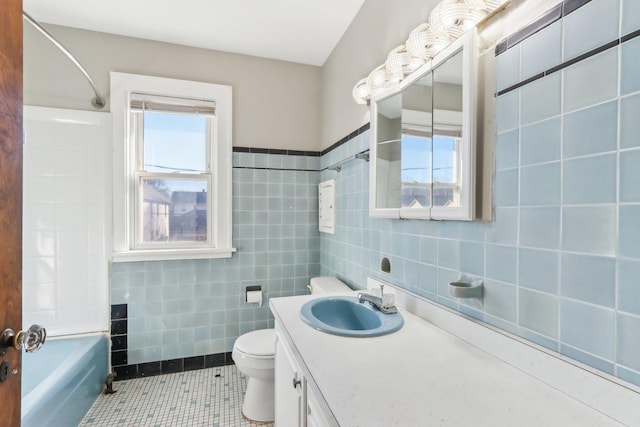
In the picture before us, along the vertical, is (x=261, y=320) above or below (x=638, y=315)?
below

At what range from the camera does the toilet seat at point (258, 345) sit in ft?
5.60

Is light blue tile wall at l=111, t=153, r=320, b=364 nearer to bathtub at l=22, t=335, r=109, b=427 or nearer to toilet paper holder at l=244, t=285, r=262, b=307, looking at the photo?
toilet paper holder at l=244, t=285, r=262, b=307

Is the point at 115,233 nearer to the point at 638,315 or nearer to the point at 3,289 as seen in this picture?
the point at 3,289

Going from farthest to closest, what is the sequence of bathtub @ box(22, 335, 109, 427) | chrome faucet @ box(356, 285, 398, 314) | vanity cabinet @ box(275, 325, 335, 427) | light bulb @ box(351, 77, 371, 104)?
light bulb @ box(351, 77, 371, 104), bathtub @ box(22, 335, 109, 427), chrome faucet @ box(356, 285, 398, 314), vanity cabinet @ box(275, 325, 335, 427)

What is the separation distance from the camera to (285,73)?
2.50 meters

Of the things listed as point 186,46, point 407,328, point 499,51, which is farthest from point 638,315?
point 186,46

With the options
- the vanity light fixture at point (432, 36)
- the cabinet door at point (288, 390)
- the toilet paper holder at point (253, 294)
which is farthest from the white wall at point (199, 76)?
the cabinet door at point (288, 390)

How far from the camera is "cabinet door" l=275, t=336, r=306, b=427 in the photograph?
0.98 meters

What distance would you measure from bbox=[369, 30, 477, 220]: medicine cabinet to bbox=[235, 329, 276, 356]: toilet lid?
102 cm

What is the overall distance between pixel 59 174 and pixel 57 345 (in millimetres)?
1138

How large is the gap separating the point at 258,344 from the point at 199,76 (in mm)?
2002

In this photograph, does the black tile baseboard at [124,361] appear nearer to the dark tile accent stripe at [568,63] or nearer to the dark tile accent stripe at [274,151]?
the dark tile accent stripe at [274,151]

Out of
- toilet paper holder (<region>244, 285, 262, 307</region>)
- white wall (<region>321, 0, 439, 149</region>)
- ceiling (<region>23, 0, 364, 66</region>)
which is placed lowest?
toilet paper holder (<region>244, 285, 262, 307</region>)

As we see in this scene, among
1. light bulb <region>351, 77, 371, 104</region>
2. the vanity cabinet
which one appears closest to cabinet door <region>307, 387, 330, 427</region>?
the vanity cabinet
